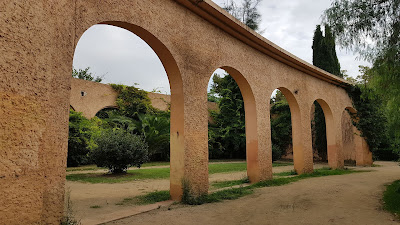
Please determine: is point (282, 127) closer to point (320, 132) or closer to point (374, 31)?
point (320, 132)

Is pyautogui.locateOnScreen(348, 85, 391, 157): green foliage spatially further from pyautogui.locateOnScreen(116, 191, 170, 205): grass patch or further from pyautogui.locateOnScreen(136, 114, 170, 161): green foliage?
pyautogui.locateOnScreen(116, 191, 170, 205): grass patch

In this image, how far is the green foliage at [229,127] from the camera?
62.9 feet

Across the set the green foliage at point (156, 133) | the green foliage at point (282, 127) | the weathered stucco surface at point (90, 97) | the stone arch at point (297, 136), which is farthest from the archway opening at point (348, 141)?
the weathered stucco surface at point (90, 97)

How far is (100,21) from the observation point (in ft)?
13.4

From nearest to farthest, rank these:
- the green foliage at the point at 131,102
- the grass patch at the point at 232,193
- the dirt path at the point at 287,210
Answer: the dirt path at the point at 287,210
the grass patch at the point at 232,193
the green foliage at the point at 131,102

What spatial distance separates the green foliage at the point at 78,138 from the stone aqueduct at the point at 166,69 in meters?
5.79

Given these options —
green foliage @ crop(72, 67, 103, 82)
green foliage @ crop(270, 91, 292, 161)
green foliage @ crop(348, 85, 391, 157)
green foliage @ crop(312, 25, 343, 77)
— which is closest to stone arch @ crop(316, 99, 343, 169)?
green foliage @ crop(348, 85, 391, 157)

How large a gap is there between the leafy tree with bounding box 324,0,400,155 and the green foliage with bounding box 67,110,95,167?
8434 millimetres

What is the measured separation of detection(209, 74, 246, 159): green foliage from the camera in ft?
62.9

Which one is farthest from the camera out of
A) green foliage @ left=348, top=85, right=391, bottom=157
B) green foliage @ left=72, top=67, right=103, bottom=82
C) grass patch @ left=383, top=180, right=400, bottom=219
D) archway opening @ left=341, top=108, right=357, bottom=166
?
green foliage @ left=72, top=67, right=103, bottom=82

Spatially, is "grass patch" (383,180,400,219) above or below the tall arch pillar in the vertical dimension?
below

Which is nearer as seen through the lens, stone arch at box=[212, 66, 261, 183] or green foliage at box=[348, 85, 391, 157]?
stone arch at box=[212, 66, 261, 183]

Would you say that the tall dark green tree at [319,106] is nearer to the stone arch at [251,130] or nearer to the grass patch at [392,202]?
the stone arch at [251,130]

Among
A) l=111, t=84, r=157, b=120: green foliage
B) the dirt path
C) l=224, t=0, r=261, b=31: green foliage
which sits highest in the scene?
l=224, t=0, r=261, b=31: green foliage
